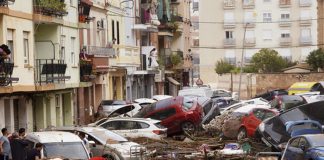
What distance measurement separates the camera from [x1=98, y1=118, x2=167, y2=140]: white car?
113 ft

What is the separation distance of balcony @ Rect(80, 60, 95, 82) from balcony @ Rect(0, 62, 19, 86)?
499 inches

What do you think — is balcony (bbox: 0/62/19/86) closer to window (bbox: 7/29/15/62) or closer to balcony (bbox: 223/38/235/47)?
window (bbox: 7/29/15/62)

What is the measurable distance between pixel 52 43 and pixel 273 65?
7000 centimetres

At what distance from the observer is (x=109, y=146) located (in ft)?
90.6

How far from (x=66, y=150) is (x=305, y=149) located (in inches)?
267

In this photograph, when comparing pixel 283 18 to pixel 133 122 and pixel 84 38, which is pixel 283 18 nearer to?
pixel 84 38

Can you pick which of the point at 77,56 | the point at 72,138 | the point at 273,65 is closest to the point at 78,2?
the point at 77,56

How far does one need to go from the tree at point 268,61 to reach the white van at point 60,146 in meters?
81.7

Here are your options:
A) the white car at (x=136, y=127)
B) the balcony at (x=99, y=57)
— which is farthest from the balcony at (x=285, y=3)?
the white car at (x=136, y=127)

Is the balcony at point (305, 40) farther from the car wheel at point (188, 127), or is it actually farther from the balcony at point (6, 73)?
the balcony at point (6, 73)

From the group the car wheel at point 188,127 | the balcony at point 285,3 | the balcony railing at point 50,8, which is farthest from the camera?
the balcony at point 285,3

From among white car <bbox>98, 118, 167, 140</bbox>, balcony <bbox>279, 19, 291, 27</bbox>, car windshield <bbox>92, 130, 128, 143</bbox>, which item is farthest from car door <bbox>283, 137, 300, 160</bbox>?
balcony <bbox>279, 19, 291, 27</bbox>

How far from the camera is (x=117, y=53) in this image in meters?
53.4

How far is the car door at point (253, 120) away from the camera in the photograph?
113ft
